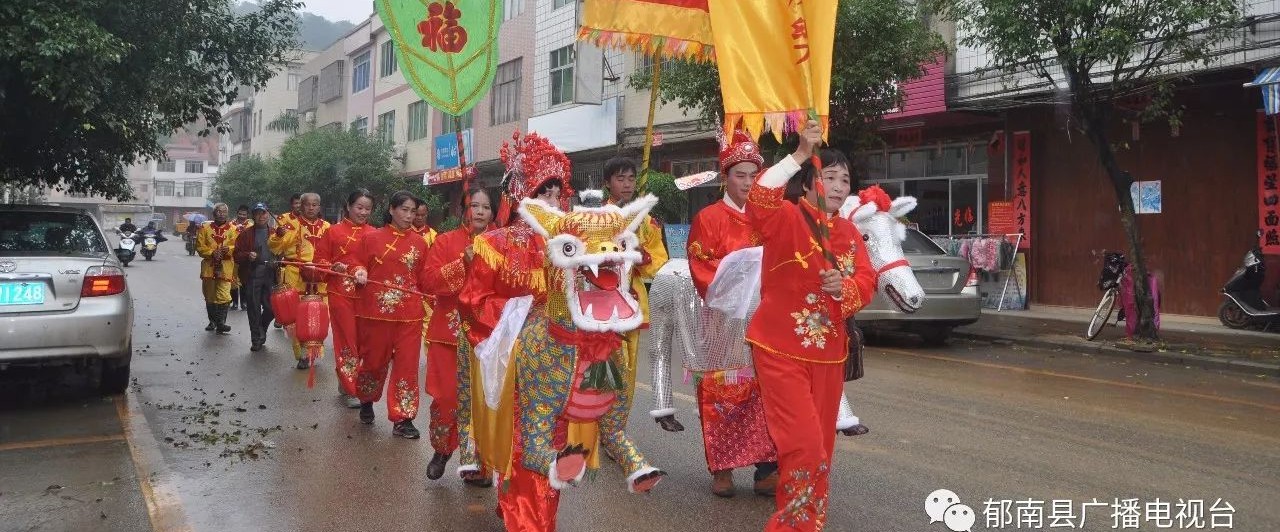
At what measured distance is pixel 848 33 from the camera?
44.8 feet

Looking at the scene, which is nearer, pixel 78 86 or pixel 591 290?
pixel 591 290

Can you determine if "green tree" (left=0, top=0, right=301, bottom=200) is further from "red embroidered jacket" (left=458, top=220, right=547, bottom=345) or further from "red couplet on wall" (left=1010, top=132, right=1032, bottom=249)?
"red couplet on wall" (left=1010, top=132, right=1032, bottom=249)

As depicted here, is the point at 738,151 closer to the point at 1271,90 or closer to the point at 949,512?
the point at 949,512

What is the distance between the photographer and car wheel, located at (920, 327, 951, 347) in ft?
38.7

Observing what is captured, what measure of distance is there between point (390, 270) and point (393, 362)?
68 cm

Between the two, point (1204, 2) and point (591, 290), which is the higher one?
point (1204, 2)

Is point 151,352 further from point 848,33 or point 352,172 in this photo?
point 352,172

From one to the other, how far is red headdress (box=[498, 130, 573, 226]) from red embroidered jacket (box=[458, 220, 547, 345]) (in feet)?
0.51

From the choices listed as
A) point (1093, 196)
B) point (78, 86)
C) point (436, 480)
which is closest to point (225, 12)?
point (78, 86)

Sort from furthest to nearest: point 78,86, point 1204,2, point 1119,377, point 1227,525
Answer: point 1204,2 < point 1119,377 < point 78,86 < point 1227,525

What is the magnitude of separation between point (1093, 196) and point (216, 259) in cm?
1249

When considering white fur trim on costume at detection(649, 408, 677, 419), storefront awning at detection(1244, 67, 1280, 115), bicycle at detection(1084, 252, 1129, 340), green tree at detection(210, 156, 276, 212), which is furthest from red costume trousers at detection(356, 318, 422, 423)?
green tree at detection(210, 156, 276, 212)

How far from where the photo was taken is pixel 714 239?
4.81 metres

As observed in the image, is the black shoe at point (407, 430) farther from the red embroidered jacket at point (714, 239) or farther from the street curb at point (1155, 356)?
the street curb at point (1155, 356)
